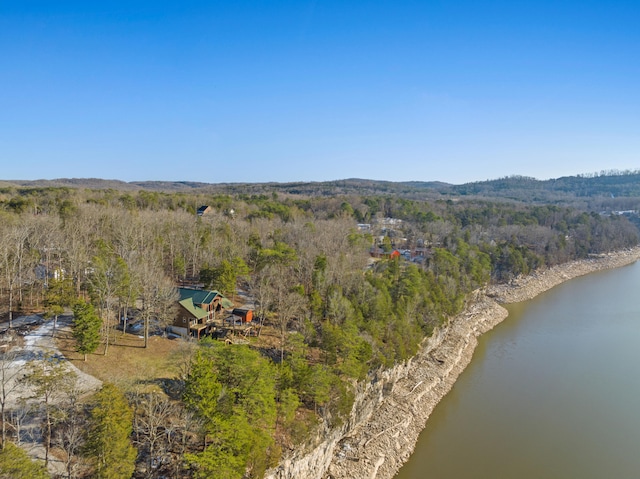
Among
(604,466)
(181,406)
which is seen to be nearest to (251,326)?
(181,406)

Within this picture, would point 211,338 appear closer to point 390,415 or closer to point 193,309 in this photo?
point 193,309

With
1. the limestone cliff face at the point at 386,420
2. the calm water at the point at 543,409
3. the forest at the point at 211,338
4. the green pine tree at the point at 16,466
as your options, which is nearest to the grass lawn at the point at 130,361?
the forest at the point at 211,338

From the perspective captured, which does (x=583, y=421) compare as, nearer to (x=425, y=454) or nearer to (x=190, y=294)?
(x=425, y=454)

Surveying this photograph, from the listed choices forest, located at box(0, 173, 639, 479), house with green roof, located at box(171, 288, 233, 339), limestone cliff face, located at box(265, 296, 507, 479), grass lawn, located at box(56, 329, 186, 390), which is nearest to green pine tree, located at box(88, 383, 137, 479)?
forest, located at box(0, 173, 639, 479)

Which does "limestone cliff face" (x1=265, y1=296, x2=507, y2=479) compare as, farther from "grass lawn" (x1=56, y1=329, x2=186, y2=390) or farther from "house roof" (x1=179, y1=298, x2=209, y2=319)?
"house roof" (x1=179, y1=298, x2=209, y2=319)

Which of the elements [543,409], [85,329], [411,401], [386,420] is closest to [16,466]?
[85,329]

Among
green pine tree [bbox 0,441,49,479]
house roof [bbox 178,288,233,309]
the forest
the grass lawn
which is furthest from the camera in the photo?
house roof [bbox 178,288,233,309]
